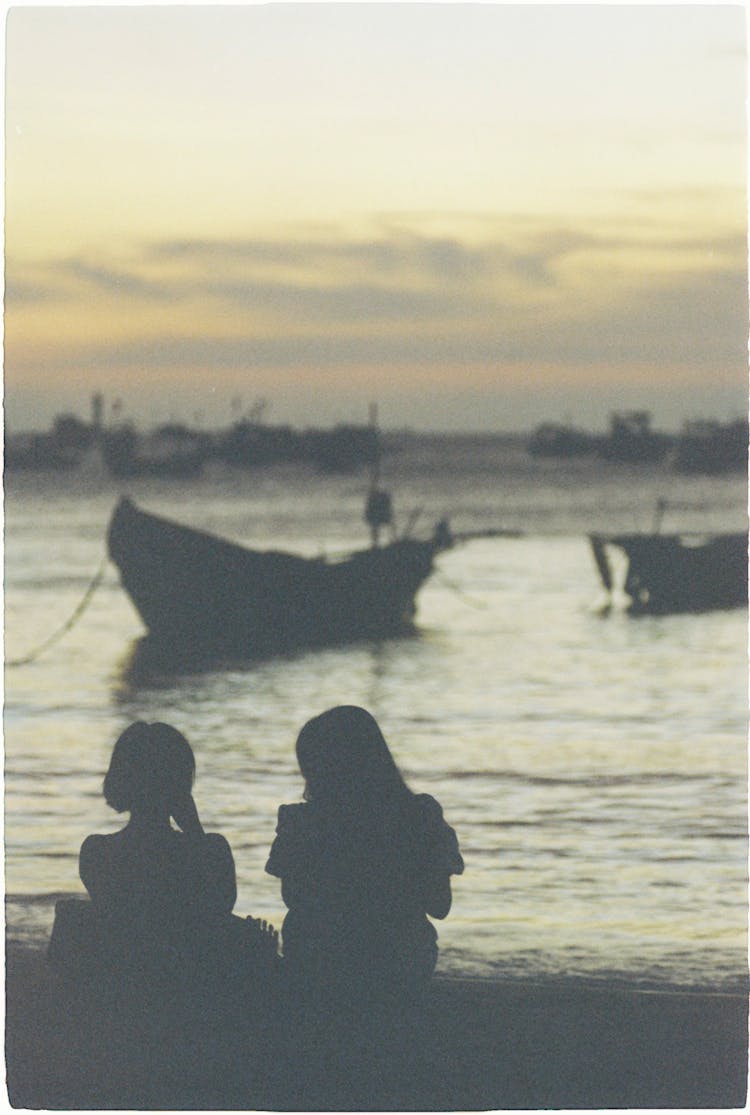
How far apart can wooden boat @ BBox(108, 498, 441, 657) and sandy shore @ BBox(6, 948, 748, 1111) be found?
8.14 meters

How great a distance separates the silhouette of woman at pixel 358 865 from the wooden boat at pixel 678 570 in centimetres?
1060

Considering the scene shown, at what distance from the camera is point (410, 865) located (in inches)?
89.9

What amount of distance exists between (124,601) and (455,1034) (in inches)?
594

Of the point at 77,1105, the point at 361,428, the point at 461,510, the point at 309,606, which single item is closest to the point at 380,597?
the point at 309,606

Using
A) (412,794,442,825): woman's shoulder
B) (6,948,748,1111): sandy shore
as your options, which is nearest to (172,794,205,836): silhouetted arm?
(412,794,442,825): woman's shoulder

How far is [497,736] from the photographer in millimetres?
11008

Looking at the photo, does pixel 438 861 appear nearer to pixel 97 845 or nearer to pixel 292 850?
pixel 292 850

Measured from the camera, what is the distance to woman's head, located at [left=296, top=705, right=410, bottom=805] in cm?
220

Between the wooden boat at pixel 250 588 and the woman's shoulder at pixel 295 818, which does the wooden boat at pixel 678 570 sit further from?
the woman's shoulder at pixel 295 818

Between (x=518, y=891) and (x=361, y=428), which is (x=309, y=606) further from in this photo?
(x=518, y=891)

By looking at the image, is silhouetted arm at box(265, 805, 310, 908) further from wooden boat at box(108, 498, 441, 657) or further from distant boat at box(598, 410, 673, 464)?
wooden boat at box(108, 498, 441, 657)

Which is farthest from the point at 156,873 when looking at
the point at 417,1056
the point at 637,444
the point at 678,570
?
the point at 678,570

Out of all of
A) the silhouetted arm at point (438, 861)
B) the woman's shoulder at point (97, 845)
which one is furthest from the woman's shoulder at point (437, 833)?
the woman's shoulder at point (97, 845)

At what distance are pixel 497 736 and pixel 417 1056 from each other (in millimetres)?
8398
